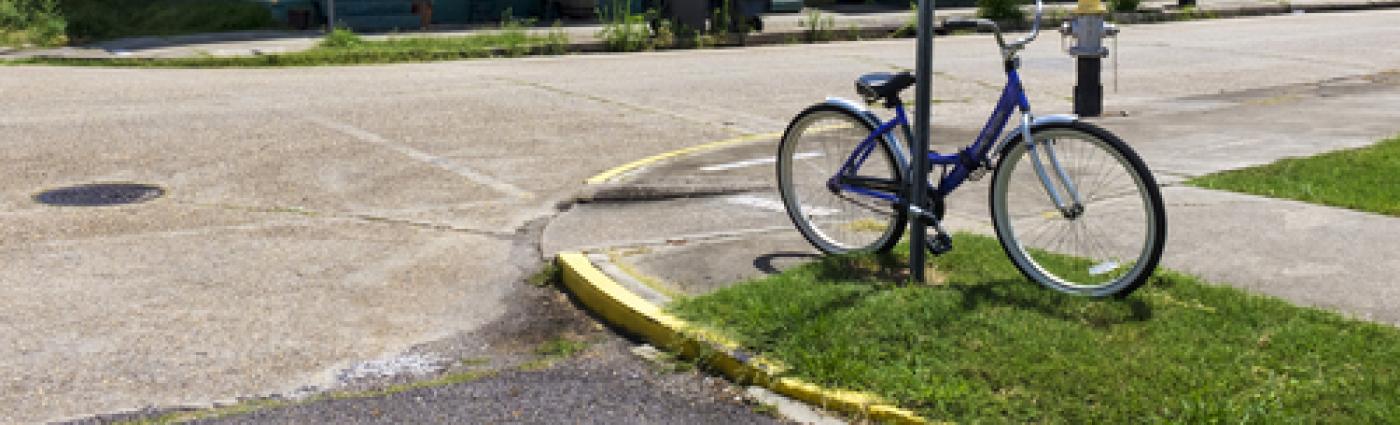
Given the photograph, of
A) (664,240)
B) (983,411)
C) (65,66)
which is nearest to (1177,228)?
(664,240)

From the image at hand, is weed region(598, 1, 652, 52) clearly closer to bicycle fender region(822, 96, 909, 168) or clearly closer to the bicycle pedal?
bicycle fender region(822, 96, 909, 168)

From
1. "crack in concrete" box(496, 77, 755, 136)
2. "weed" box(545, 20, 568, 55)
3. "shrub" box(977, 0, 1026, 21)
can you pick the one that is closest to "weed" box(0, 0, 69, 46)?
"weed" box(545, 20, 568, 55)

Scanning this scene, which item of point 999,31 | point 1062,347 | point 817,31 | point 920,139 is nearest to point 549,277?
point 920,139

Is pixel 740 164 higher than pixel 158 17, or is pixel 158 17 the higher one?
pixel 158 17

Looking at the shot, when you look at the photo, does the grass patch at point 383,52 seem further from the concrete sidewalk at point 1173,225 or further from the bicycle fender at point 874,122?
the bicycle fender at point 874,122

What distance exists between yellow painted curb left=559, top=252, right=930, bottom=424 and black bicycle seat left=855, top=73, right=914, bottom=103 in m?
1.38

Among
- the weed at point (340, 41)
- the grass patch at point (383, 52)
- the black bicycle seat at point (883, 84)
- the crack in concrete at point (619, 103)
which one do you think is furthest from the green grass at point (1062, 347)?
the weed at point (340, 41)

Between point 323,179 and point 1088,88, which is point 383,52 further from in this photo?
point 1088,88

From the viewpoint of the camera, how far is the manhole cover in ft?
29.6

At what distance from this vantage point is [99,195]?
364 inches

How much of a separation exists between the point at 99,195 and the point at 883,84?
5.15 metres

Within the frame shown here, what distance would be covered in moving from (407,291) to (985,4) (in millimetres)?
20118

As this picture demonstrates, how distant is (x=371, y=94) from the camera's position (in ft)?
46.2

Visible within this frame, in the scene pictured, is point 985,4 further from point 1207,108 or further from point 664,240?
point 664,240
